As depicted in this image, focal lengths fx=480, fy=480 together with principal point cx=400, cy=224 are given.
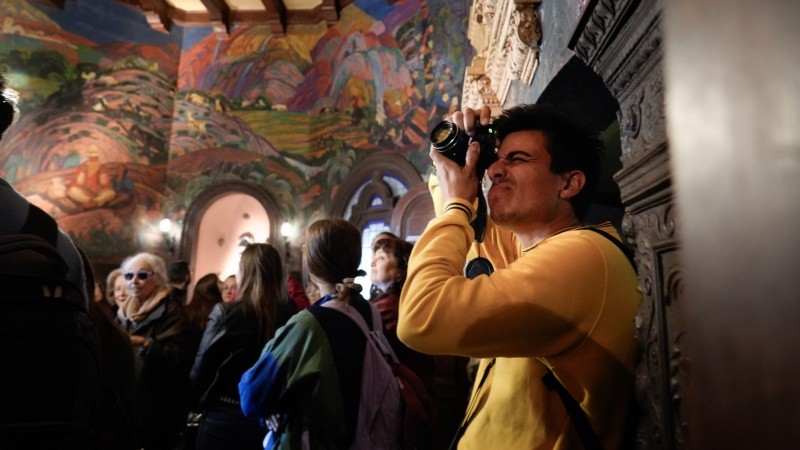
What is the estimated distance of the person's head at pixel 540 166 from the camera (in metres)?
1.29

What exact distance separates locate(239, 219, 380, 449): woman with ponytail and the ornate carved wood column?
3.61ft

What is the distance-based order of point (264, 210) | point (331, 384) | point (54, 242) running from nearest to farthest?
point (54, 242) → point (331, 384) → point (264, 210)

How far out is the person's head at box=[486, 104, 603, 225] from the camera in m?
1.29

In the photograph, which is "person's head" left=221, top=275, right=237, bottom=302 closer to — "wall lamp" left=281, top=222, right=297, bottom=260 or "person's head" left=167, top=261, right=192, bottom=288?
"person's head" left=167, top=261, right=192, bottom=288

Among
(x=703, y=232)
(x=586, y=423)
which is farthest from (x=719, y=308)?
(x=586, y=423)

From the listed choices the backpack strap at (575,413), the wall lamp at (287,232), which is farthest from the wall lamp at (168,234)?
the backpack strap at (575,413)

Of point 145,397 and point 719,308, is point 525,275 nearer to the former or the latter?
point 719,308

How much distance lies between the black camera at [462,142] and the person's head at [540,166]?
0.04 metres

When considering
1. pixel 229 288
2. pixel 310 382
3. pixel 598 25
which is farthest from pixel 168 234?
pixel 598 25

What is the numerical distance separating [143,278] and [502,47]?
2.84 metres

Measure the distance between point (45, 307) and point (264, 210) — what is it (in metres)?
10.1

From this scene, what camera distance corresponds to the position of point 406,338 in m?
1.02

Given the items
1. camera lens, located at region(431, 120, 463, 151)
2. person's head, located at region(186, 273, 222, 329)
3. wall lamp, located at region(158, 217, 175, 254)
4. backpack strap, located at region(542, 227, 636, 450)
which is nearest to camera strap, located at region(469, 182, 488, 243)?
camera lens, located at region(431, 120, 463, 151)

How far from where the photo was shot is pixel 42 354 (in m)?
1.02
